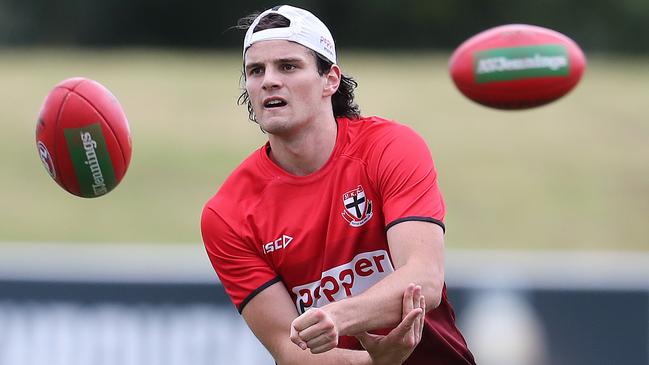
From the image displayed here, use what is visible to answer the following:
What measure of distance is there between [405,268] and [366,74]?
17178mm

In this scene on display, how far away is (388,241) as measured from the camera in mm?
5672

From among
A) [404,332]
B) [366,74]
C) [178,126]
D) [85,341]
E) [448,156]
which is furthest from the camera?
[366,74]

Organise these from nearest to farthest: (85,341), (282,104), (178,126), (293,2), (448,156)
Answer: (282,104), (85,341), (448,156), (178,126), (293,2)

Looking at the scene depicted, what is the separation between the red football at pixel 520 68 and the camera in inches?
262

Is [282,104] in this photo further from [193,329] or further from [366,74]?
[366,74]

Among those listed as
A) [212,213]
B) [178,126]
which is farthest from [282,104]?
[178,126]

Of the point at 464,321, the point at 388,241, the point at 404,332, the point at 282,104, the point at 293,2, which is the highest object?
the point at 293,2

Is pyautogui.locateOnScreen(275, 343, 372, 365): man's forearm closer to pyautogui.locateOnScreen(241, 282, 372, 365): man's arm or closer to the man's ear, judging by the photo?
pyautogui.locateOnScreen(241, 282, 372, 365): man's arm

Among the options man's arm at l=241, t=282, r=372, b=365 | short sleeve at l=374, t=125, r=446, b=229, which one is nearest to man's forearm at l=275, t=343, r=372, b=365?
man's arm at l=241, t=282, r=372, b=365

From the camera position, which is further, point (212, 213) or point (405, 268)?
point (212, 213)

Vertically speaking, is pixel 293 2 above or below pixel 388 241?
above

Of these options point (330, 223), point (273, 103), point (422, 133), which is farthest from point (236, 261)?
point (422, 133)

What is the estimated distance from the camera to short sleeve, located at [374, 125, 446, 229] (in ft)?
18.6

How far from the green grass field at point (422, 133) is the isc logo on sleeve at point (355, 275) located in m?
9.37
